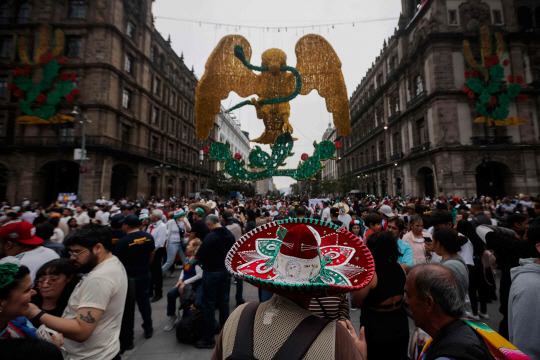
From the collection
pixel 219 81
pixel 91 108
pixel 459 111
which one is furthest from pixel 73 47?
pixel 459 111

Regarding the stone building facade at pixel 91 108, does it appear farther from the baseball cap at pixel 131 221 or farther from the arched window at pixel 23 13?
the baseball cap at pixel 131 221

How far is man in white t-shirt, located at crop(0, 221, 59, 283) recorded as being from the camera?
255 cm

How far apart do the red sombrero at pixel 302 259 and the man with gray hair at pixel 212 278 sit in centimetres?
222

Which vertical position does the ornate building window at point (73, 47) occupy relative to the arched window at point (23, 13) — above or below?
below

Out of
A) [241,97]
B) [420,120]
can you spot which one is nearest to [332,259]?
[241,97]

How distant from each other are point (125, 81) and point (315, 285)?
28323mm

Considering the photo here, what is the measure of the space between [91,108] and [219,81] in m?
20.2

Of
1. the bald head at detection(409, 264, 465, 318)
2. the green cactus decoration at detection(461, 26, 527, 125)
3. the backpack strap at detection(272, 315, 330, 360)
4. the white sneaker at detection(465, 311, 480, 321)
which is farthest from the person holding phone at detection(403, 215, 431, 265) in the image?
the green cactus decoration at detection(461, 26, 527, 125)

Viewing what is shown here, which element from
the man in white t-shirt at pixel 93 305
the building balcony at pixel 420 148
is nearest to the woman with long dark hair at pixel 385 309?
the man in white t-shirt at pixel 93 305

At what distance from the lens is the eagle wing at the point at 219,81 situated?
21.6ft

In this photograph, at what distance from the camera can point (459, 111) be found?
792 inches

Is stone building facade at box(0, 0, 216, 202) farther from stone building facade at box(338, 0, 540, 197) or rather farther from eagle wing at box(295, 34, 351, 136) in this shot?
stone building facade at box(338, 0, 540, 197)

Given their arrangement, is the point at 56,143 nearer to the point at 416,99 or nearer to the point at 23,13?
the point at 23,13

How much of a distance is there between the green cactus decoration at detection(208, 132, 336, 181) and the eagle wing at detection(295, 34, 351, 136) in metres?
0.88
